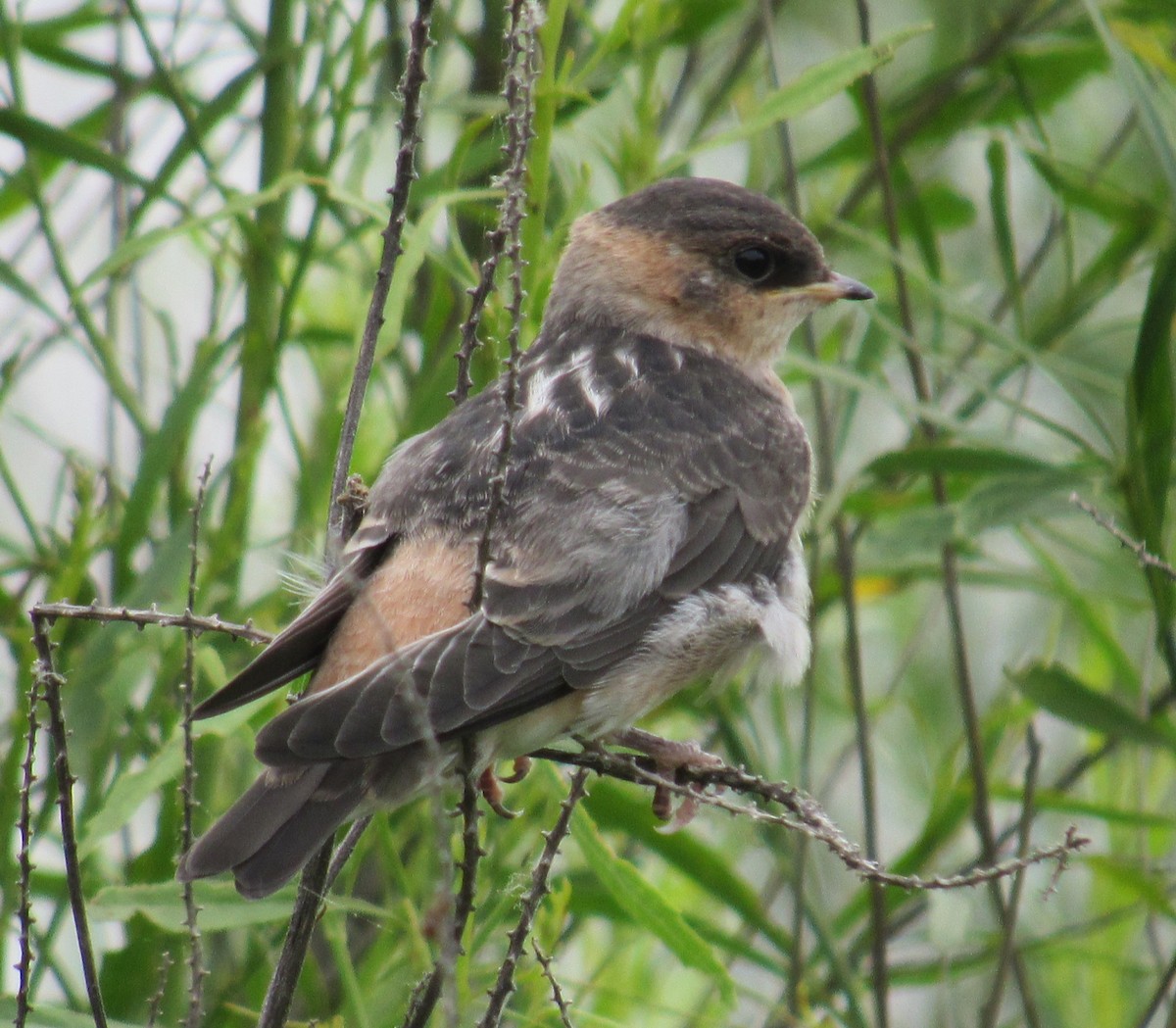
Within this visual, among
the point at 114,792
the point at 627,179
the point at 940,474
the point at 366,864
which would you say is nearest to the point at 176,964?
the point at 114,792

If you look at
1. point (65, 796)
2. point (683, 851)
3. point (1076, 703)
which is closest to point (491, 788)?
point (683, 851)

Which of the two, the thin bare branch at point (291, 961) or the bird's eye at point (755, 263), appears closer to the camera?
the thin bare branch at point (291, 961)

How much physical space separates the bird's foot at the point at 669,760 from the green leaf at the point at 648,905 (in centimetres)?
16

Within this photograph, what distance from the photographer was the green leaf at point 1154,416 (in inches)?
132

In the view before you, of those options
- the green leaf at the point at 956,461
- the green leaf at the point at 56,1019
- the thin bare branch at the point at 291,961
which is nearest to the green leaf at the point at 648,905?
the thin bare branch at the point at 291,961

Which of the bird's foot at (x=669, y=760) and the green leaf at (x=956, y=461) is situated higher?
the green leaf at (x=956, y=461)

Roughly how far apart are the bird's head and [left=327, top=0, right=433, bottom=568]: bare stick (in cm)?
165

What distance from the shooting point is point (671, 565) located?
3139 millimetres

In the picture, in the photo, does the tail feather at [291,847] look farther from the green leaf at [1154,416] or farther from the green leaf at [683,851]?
→ the green leaf at [1154,416]

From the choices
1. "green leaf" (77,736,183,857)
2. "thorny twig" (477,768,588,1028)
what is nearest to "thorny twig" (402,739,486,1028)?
"thorny twig" (477,768,588,1028)

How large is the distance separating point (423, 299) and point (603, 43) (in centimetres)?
142

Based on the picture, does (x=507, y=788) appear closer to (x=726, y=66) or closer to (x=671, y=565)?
(x=671, y=565)

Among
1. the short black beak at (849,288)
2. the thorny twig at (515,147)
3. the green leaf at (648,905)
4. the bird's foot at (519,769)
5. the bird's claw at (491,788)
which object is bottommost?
the green leaf at (648,905)

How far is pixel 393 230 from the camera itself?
2.38 meters
